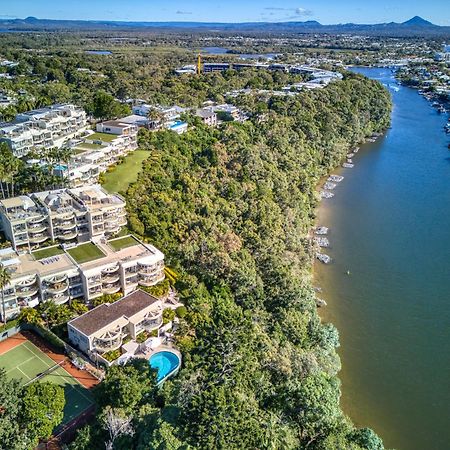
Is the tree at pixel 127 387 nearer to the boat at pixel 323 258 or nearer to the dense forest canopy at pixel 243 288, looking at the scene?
the dense forest canopy at pixel 243 288

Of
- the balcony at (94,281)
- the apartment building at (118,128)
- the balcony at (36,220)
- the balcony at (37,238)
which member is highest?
the apartment building at (118,128)

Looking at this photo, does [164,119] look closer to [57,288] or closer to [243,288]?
[243,288]

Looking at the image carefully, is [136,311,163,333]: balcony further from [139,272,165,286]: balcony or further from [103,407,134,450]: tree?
[103,407,134,450]: tree

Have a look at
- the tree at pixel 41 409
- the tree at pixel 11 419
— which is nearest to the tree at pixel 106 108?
the tree at pixel 11 419

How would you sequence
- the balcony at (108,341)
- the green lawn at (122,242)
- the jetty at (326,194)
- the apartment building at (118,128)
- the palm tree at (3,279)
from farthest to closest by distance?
the jetty at (326,194) < the apartment building at (118,128) < the green lawn at (122,242) < the palm tree at (3,279) < the balcony at (108,341)

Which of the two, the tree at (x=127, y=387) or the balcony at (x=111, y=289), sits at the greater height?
the tree at (x=127, y=387)

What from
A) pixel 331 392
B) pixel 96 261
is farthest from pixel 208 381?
pixel 96 261
